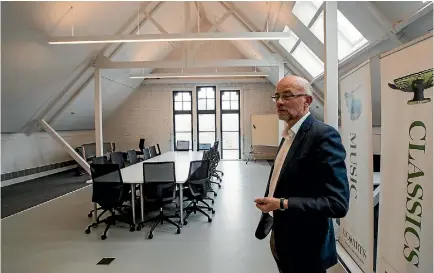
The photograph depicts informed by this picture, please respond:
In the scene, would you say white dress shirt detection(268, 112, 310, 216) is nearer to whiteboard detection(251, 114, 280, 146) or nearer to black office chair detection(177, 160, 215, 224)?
black office chair detection(177, 160, 215, 224)

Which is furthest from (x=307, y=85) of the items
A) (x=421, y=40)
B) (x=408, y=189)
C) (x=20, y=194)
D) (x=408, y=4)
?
(x=20, y=194)

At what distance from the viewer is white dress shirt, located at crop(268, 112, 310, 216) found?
1548mm

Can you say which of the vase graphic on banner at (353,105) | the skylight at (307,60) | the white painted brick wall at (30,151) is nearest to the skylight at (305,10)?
the skylight at (307,60)

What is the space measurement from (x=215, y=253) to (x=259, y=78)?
9.40m

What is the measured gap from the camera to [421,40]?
1740 millimetres

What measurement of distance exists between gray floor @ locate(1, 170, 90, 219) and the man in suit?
526 centimetres

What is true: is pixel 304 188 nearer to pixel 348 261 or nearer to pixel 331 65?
pixel 348 261

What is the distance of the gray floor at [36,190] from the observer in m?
5.91

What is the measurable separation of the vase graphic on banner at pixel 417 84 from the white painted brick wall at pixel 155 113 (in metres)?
10.4

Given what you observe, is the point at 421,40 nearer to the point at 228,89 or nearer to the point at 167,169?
the point at 167,169

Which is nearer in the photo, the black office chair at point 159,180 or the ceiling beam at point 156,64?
the black office chair at point 159,180

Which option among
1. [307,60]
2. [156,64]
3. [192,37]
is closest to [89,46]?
[156,64]

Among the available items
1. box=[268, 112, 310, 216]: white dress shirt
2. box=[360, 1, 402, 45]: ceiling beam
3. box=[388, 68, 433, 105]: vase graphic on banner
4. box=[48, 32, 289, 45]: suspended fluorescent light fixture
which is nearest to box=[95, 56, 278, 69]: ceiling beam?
box=[48, 32, 289, 45]: suspended fluorescent light fixture

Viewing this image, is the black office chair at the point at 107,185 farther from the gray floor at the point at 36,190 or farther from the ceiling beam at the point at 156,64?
the ceiling beam at the point at 156,64
